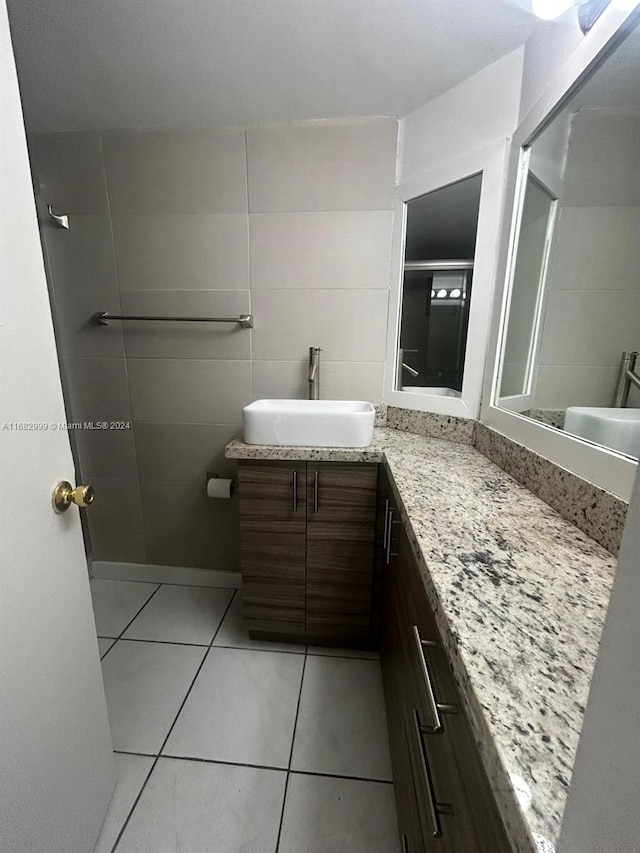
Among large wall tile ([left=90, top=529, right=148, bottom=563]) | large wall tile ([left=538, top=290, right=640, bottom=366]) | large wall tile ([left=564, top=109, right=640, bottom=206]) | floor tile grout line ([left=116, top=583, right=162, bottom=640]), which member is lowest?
floor tile grout line ([left=116, top=583, right=162, bottom=640])

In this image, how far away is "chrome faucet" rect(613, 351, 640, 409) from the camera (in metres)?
0.80

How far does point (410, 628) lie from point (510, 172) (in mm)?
1404

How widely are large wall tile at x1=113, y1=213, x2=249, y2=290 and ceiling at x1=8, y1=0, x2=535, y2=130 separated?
0.35m

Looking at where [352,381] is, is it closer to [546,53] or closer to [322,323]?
[322,323]

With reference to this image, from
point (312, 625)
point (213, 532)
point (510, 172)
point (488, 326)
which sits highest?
point (510, 172)

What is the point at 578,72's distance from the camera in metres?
0.80

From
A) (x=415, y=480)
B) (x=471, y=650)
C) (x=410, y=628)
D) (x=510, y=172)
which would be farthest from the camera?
(x=510, y=172)

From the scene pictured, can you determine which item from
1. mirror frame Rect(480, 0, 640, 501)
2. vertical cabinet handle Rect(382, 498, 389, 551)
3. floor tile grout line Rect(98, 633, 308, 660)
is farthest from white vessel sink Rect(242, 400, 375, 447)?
floor tile grout line Rect(98, 633, 308, 660)

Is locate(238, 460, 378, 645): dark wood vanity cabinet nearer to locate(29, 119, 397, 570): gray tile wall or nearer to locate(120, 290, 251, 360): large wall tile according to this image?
locate(29, 119, 397, 570): gray tile wall

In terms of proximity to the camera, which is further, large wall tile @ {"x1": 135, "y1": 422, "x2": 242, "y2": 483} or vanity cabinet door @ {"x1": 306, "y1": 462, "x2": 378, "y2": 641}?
large wall tile @ {"x1": 135, "y1": 422, "x2": 242, "y2": 483}

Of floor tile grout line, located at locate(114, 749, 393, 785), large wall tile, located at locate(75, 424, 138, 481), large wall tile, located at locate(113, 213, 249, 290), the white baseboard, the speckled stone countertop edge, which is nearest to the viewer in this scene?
the speckled stone countertop edge

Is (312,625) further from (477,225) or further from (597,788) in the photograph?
(477,225)

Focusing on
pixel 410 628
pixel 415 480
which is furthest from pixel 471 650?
pixel 415 480

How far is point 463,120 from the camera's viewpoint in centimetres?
118
